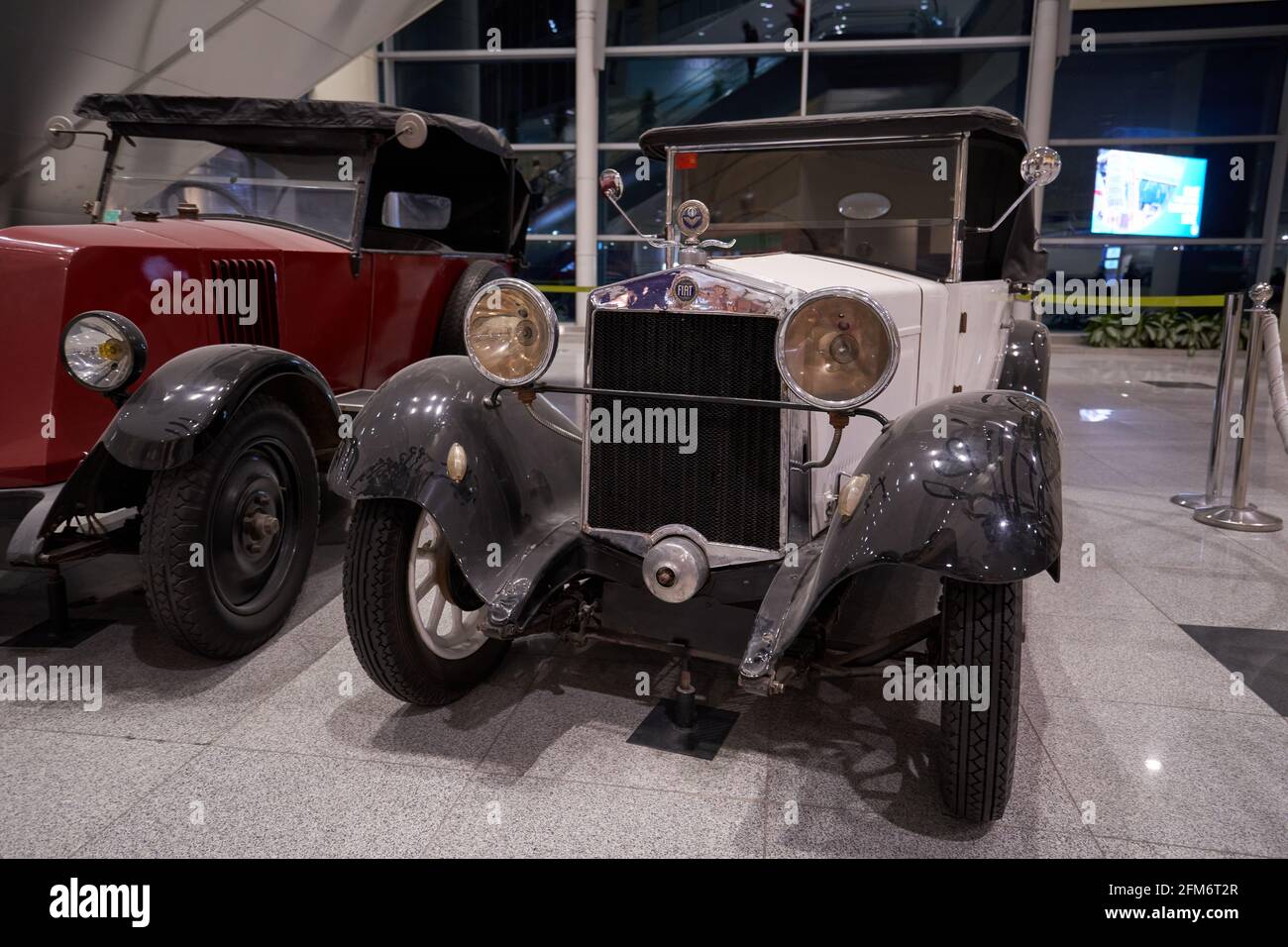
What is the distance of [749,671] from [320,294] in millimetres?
2709

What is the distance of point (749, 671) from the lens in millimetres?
1954

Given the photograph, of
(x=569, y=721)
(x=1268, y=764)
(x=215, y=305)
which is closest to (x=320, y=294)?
(x=215, y=305)

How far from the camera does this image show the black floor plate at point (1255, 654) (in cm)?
276

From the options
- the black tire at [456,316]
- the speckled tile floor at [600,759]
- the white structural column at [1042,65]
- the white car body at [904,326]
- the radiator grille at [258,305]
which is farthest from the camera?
the white structural column at [1042,65]

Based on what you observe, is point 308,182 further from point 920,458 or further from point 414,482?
point 920,458

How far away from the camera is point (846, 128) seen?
3074 millimetres

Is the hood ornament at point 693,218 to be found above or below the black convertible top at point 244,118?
below

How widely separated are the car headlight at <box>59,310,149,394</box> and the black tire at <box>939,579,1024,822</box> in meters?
2.32

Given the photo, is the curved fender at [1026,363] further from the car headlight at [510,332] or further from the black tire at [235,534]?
the black tire at [235,534]

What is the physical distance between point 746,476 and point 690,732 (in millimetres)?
716

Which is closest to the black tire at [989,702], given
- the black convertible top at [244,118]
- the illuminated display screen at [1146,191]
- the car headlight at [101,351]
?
the car headlight at [101,351]

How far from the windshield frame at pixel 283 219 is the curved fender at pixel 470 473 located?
163cm

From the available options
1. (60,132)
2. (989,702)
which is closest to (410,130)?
(60,132)

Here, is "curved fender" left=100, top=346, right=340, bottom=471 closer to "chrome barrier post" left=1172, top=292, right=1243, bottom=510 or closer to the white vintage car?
the white vintage car
